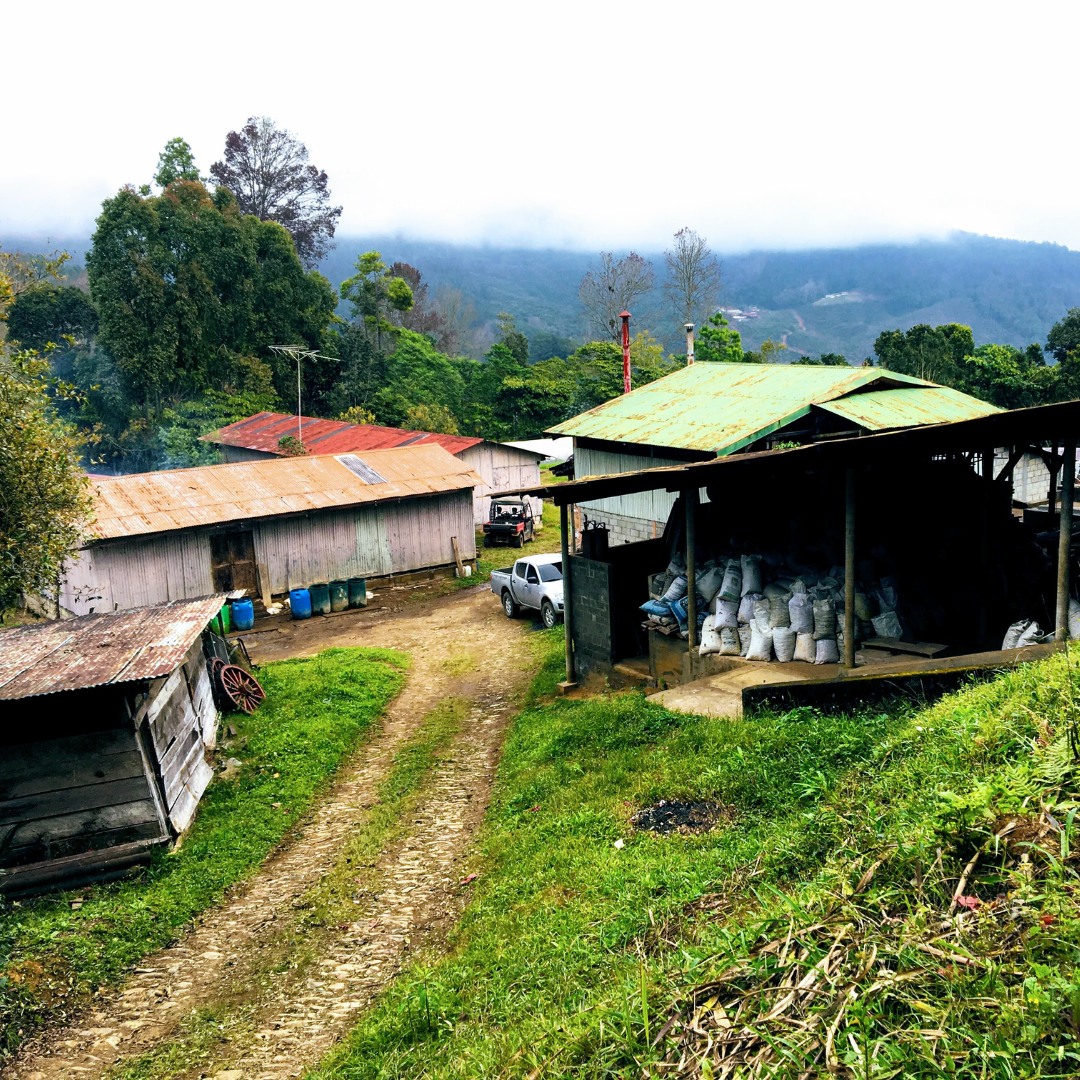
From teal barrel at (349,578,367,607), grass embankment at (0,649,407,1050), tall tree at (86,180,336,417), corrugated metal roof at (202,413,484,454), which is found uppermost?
tall tree at (86,180,336,417)

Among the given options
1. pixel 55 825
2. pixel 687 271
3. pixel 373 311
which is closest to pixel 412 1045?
pixel 55 825

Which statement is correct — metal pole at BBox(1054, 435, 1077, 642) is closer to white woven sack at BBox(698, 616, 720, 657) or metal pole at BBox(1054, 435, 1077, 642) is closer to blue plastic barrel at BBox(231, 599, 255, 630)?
white woven sack at BBox(698, 616, 720, 657)

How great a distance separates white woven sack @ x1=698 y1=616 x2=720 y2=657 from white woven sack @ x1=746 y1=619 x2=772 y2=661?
535 millimetres

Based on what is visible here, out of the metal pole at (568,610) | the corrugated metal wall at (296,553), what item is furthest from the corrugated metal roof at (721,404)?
the corrugated metal wall at (296,553)

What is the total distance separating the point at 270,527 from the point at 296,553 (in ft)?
3.43

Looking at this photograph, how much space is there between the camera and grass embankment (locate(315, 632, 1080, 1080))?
344cm

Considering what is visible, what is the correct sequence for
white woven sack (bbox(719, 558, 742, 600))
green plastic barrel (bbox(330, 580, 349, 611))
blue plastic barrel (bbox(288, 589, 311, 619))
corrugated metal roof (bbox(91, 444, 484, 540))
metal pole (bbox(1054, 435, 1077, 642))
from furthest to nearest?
green plastic barrel (bbox(330, 580, 349, 611))
blue plastic barrel (bbox(288, 589, 311, 619))
corrugated metal roof (bbox(91, 444, 484, 540))
white woven sack (bbox(719, 558, 742, 600))
metal pole (bbox(1054, 435, 1077, 642))

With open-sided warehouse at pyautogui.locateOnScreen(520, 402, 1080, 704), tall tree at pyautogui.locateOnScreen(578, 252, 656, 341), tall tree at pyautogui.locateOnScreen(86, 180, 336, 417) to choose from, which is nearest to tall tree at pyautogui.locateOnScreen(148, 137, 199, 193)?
tall tree at pyautogui.locateOnScreen(86, 180, 336, 417)

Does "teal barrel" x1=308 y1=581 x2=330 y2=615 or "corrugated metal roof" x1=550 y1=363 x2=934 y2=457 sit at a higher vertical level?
"corrugated metal roof" x1=550 y1=363 x2=934 y2=457

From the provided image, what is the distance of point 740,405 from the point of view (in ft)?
57.8

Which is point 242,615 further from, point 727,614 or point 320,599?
point 727,614

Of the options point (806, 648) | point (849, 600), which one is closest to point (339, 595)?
point (806, 648)

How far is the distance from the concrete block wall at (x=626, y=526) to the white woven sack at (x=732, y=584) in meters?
7.66

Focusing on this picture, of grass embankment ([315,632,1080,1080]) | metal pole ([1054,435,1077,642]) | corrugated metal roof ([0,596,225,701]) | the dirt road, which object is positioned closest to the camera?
grass embankment ([315,632,1080,1080])
